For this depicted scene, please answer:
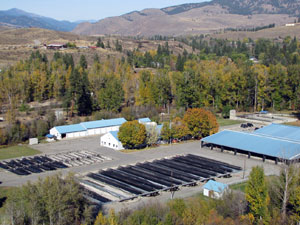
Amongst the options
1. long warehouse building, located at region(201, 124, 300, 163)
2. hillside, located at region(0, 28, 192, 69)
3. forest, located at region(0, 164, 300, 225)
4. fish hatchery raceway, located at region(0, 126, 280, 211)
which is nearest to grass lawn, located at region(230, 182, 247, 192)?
fish hatchery raceway, located at region(0, 126, 280, 211)

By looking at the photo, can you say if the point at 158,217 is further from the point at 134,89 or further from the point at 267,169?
the point at 134,89

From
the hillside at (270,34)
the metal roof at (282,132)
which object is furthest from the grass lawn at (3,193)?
the hillside at (270,34)

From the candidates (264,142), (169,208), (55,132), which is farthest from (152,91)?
(169,208)

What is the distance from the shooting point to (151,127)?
3481 cm

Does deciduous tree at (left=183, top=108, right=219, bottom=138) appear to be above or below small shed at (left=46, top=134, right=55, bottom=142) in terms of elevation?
above

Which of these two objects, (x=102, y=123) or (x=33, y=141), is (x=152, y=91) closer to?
(x=102, y=123)

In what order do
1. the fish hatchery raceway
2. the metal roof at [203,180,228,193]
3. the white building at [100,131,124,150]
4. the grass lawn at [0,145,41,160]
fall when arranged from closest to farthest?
the metal roof at [203,180,228,193]
the fish hatchery raceway
the grass lawn at [0,145,41,160]
the white building at [100,131,124,150]

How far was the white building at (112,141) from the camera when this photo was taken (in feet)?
110

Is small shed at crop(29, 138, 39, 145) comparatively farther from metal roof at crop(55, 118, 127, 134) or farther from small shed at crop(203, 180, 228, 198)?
small shed at crop(203, 180, 228, 198)

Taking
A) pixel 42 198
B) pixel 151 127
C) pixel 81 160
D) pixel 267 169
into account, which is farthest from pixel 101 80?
pixel 42 198

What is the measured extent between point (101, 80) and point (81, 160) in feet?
80.4

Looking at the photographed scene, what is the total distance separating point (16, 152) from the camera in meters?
33.3

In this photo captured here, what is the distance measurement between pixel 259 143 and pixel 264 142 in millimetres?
462

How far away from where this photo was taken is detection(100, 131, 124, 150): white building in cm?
3366
